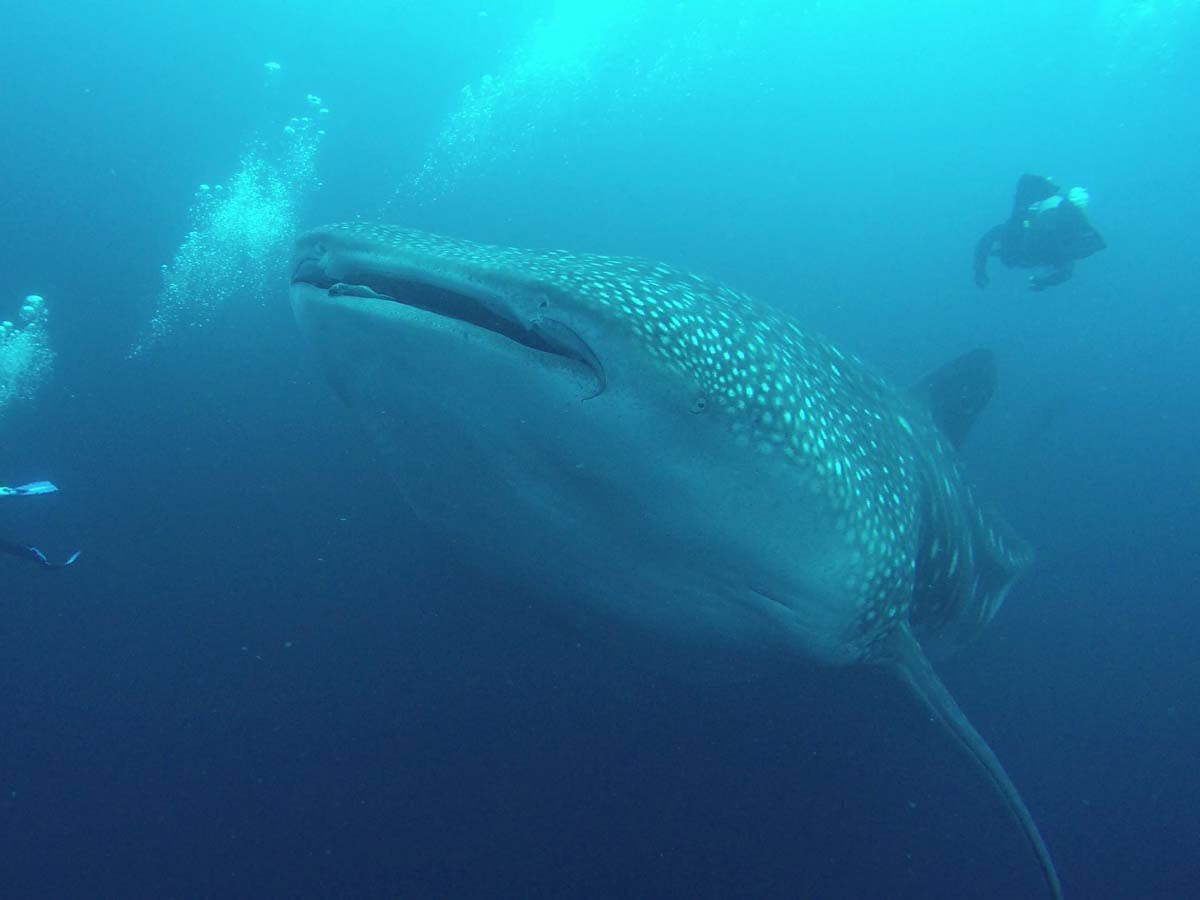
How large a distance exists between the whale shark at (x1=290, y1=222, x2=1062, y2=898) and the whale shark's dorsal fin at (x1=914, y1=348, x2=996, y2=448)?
2552 millimetres

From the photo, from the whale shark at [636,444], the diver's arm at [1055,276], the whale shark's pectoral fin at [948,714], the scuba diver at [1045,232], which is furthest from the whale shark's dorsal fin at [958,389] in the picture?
the diver's arm at [1055,276]

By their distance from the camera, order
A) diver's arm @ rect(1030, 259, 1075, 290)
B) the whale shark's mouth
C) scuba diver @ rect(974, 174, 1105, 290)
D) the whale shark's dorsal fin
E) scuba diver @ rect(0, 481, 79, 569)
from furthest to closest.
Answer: diver's arm @ rect(1030, 259, 1075, 290)
scuba diver @ rect(974, 174, 1105, 290)
the whale shark's dorsal fin
scuba diver @ rect(0, 481, 79, 569)
the whale shark's mouth

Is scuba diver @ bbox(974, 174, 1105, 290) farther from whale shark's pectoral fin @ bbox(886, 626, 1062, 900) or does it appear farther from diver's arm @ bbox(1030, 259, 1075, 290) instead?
whale shark's pectoral fin @ bbox(886, 626, 1062, 900)

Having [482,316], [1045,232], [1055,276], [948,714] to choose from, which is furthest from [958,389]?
[482,316]

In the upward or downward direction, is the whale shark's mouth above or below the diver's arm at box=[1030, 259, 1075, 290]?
above

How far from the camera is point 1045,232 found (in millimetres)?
9578

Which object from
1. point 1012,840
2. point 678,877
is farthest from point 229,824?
point 1012,840

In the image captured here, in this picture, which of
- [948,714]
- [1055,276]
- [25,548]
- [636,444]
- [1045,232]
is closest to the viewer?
[636,444]

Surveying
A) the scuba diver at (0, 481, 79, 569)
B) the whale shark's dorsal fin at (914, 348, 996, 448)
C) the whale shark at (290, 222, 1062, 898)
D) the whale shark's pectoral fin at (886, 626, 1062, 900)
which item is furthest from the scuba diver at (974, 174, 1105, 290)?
the scuba diver at (0, 481, 79, 569)

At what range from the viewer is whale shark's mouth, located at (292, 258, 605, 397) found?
7.75ft

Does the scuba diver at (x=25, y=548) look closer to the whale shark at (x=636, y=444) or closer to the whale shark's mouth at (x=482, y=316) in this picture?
the whale shark at (x=636, y=444)

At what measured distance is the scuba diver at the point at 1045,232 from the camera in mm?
9367

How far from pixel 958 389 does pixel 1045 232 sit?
4.67 meters

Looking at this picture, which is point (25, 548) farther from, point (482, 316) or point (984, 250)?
point (984, 250)
